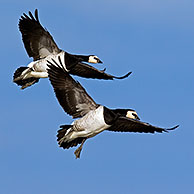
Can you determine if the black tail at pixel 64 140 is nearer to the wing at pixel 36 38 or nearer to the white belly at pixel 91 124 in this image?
the white belly at pixel 91 124

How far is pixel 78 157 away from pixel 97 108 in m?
1.46

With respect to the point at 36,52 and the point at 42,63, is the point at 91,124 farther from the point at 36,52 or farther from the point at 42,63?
the point at 36,52

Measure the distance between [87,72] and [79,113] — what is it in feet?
12.4

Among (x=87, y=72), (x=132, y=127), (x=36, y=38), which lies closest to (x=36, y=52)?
(x=36, y=38)

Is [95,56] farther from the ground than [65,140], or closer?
farther from the ground

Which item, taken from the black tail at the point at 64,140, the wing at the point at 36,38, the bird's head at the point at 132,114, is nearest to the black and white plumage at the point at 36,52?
the wing at the point at 36,38

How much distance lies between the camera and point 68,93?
14.8 m

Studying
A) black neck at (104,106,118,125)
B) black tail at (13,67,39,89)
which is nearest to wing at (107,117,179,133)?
black neck at (104,106,118,125)

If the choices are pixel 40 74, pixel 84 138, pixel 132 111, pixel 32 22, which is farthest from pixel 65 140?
pixel 32 22

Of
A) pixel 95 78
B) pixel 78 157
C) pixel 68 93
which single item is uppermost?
pixel 95 78

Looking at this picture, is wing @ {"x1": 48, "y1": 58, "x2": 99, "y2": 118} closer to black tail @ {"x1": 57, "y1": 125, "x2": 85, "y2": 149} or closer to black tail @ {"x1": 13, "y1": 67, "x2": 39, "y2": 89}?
black tail @ {"x1": 57, "y1": 125, "x2": 85, "y2": 149}

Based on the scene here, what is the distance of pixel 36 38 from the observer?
17.8m

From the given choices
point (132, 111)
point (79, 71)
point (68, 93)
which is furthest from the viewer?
point (79, 71)

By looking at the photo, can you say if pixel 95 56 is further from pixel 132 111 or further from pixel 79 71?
pixel 132 111
